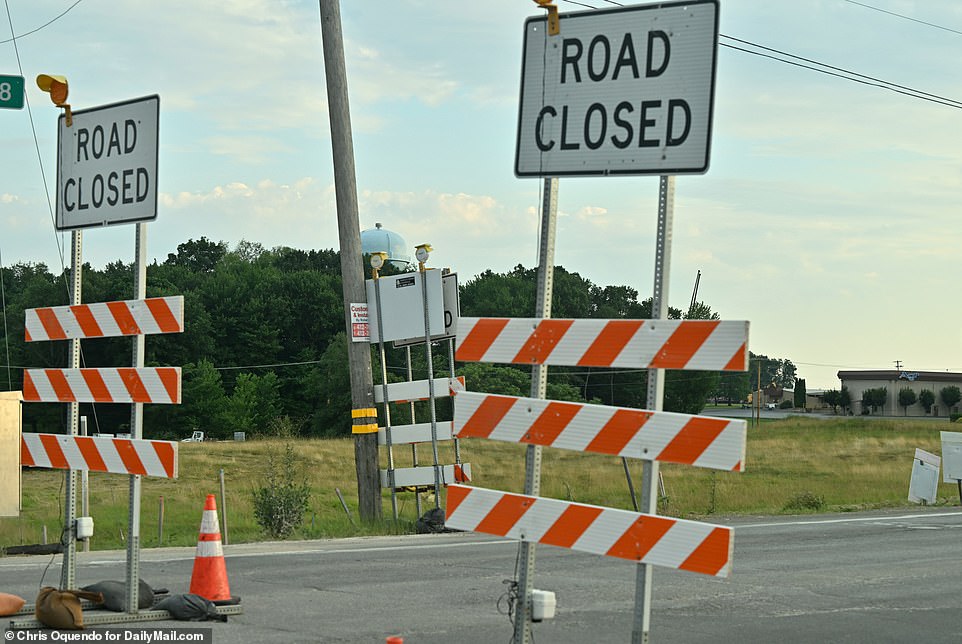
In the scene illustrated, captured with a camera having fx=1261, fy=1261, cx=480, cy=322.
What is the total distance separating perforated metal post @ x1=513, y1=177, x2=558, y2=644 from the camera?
647 cm

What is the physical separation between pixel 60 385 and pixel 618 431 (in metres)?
4.53

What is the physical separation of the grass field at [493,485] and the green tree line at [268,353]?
16.4 meters

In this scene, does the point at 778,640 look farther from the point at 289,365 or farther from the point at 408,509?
the point at 289,365

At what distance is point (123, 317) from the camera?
8539 mm

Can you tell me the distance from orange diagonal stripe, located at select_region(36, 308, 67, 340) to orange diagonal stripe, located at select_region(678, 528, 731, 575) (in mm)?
5054

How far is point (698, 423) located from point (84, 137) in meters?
5.24

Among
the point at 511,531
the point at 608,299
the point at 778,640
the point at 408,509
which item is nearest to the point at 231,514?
the point at 408,509

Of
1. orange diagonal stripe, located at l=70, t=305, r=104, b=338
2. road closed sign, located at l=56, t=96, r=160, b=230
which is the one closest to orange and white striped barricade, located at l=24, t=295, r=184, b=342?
orange diagonal stripe, located at l=70, t=305, r=104, b=338

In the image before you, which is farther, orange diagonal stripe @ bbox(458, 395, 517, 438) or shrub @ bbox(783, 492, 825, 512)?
shrub @ bbox(783, 492, 825, 512)

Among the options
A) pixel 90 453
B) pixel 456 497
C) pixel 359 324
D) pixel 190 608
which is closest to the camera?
pixel 456 497

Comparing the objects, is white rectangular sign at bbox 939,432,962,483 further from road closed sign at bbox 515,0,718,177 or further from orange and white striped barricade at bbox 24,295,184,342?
road closed sign at bbox 515,0,718,177

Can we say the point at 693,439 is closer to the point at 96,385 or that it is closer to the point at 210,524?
the point at 96,385

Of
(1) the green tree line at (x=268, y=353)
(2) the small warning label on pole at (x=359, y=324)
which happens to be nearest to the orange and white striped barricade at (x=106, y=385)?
(2) the small warning label on pole at (x=359, y=324)

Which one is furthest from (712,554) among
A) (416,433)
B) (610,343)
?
(416,433)
